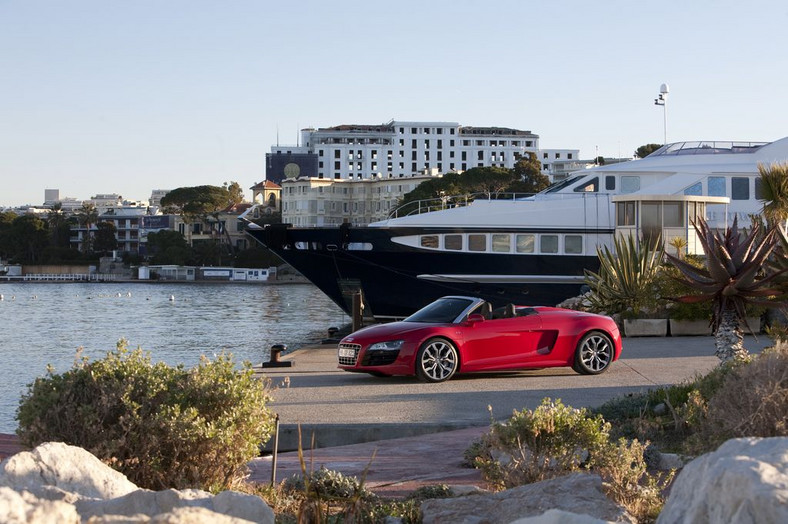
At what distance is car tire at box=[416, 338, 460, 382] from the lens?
14.1m

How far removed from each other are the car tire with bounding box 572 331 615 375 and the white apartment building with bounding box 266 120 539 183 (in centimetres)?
16684

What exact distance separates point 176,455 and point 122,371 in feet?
2.39

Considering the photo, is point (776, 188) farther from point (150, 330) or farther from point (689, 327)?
point (150, 330)

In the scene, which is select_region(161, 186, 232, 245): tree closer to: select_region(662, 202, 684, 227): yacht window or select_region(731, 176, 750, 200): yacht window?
select_region(731, 176, 750, 200): yacht window

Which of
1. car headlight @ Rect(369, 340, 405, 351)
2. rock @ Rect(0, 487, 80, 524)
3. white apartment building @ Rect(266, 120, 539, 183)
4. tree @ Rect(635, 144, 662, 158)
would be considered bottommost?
car headlight @ Rect(369, 340, 405, 351)

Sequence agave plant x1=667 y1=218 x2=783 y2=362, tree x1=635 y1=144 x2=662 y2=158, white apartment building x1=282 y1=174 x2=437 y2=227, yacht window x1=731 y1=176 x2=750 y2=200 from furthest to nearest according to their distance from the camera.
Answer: white apartment building x1=282 y1=174 x2=437 y2=227
tree x1=635 y1=144 x2=662 y2=158
yacht window x1=731 y1=176 x2=750 y2=200
agave plant x1=667 y1=218 x2=783 y2=362

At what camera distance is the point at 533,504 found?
5566 mm

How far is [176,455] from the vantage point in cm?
645

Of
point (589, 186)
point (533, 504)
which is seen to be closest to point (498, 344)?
point (533, 504)

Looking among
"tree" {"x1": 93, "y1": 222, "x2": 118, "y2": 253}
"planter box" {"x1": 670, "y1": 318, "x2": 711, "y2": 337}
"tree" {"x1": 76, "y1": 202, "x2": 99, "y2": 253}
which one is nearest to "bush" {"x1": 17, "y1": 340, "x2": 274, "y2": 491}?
"planter box" {"x1": 670, "y1": 318, "x2": 711, "y2": 337}

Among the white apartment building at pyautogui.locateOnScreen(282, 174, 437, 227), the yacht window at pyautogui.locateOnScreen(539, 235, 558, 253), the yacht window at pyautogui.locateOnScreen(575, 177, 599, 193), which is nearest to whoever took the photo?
the yacht window at pyautogui.locateOnScreen(539, 235, 558, 253)

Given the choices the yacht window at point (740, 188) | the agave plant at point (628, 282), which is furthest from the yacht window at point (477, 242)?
the yacht window at point (740, 188)

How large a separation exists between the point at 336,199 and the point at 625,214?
115706 mm

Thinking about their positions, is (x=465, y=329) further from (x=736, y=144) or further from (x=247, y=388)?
(x=736, y=144)
